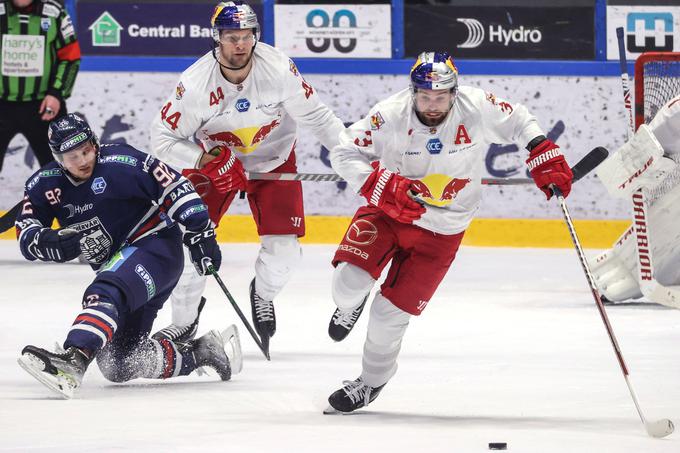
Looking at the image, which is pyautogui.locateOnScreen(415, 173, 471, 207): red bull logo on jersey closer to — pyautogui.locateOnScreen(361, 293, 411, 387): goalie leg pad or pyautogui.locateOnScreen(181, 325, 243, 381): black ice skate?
pyautogui.locateOnScreen(361, 293, 411, 387): goalie leg pad

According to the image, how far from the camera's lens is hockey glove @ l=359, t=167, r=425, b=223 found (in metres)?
4.28

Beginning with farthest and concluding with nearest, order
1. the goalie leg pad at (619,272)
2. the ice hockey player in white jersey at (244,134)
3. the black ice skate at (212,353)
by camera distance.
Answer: the goalie leg pad at (619,272) → the ice hockey player in white jersey at (244,134) → the black ice skate at (212,353)

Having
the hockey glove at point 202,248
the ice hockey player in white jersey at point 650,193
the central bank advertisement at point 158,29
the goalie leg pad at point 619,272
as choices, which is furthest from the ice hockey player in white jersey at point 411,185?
the central bank advertisement at point 158,29

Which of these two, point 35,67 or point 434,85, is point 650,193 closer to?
point 434,85

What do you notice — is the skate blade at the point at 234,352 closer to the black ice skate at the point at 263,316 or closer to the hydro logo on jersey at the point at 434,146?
the black ice skate at the point at 263,316

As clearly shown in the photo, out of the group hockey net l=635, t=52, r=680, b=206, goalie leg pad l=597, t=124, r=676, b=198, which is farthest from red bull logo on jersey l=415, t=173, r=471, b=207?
hockey net l=635, t=52, r=680, b=206

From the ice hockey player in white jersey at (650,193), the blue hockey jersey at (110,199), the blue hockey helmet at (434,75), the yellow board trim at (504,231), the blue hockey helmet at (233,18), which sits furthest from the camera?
the yellow board trim at (504,231)

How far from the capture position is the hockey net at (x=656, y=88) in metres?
6.36

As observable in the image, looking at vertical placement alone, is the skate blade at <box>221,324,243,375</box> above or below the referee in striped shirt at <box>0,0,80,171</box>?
below

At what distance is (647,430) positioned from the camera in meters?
3.96

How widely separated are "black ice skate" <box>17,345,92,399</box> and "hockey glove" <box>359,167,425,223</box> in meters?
0.97

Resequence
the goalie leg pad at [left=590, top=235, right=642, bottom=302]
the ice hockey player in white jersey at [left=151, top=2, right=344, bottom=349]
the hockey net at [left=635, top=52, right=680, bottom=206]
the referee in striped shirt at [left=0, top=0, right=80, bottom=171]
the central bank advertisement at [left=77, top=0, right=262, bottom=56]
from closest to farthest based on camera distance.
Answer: the ice hockey player in white jersey at [left=151, top=2, right=344, bottom=349], the hockey net at [left=635, top=52, right=680, bottom=206], the goalie leg pad at [left=590, top=235, right=642, bottom=302], the referee in striped shirt at [left=0, top=0, right=80, bottom=171], the central bank advertisement at [left=77, top=0, right=262, bottom=56]

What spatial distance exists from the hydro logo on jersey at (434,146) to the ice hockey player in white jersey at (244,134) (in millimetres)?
1144

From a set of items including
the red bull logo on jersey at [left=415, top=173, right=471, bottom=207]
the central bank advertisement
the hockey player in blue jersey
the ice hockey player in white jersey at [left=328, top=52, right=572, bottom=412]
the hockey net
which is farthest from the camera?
the central bank advertisement
